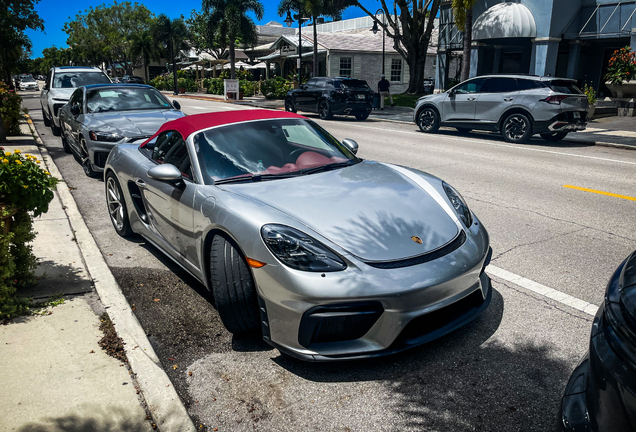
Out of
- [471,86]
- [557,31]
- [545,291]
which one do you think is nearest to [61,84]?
[471,86]

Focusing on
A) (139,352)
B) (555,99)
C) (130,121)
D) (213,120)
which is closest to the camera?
(139,352)

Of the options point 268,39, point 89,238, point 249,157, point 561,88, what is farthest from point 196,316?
point 268,39

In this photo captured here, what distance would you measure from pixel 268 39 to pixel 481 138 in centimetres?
6662

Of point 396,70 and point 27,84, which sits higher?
point 396,70

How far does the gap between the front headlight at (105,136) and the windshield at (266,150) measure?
16.0ft

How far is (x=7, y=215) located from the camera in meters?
3.85

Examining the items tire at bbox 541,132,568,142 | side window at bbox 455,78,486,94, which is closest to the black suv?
side window at bbox 455,78,486,94

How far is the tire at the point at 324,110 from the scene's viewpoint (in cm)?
2055

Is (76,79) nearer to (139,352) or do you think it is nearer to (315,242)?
(139,352)

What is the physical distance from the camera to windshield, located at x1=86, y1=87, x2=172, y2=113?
998cm

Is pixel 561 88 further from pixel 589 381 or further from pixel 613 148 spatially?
pixel 589 381

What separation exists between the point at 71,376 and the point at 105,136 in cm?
629

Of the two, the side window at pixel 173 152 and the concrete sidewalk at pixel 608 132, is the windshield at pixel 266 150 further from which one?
the concrete sidewalk at pixel 608 132

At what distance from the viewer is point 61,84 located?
50.4ft
